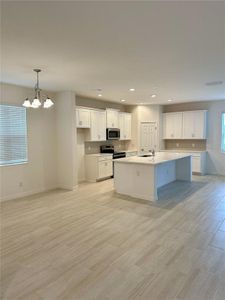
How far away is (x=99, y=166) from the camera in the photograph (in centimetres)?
689

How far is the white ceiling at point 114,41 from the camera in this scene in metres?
2.04

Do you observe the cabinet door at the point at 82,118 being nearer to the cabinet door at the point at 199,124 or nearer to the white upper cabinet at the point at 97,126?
the white upper cabinet at the point at 97,126

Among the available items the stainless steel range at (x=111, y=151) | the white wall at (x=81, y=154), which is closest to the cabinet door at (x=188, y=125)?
the stainless steel range at (x=111, y=151)

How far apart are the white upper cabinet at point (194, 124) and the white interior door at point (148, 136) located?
1152mm

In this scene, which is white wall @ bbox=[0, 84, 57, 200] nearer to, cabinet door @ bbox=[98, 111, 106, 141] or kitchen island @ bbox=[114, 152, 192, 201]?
cabinet door @ bbox=[98, 111, 106, 141]

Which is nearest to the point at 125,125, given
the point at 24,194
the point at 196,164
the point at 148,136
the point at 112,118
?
the point at 112,118

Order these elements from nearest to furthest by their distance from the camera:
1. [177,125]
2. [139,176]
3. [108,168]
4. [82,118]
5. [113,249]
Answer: [113,249] → [139,176] → [82,118] → [108,168] → [177,125]

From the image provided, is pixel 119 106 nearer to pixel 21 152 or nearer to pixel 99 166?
pixel 99 166

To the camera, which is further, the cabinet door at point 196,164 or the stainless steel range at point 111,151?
the cabinet door at point 196,164

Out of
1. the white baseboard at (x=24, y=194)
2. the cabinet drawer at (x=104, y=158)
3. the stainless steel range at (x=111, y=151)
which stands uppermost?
the stainless steel range at (x=111, y=151)

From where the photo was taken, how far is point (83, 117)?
21.6 ft

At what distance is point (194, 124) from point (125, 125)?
2593 mm

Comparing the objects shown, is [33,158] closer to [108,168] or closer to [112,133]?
[108,168]

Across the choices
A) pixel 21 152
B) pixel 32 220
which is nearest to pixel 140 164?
pixel 32 220
